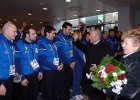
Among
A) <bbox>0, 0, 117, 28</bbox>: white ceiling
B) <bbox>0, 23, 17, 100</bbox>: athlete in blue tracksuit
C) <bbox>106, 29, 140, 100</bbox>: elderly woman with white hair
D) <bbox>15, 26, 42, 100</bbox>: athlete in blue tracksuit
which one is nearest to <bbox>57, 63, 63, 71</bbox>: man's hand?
<bbox>15, 26, 42, 100</bbox>: athlete in blue tracksuit

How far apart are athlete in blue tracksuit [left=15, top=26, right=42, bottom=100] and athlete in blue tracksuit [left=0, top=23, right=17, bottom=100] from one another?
29 cm

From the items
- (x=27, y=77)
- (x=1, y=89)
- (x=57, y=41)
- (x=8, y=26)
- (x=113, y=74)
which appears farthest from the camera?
A: (x=57, y=41)

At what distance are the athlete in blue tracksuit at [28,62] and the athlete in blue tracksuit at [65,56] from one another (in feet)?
2.18

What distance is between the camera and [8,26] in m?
2.43

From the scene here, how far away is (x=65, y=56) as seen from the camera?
3.48 m

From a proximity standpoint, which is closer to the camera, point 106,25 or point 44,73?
point 44,73

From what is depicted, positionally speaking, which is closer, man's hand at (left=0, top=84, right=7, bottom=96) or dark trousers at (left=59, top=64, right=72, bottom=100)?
man's hand at (left=0, top=84, right=7, bottom=96)

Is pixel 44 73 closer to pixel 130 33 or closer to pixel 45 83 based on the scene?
pixel 45 83

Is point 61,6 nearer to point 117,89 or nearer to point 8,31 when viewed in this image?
point 8,31

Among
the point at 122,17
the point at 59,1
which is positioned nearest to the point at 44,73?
the point at 59,1

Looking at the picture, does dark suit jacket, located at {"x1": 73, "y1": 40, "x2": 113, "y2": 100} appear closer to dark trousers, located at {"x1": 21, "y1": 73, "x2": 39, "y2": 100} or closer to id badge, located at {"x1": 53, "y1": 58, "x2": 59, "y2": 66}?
id badge, located at {"x1": 53, "y1": 58, "x2": 59, "y2": 66}

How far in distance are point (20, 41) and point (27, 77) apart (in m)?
0.58

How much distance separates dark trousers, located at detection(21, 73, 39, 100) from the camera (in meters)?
2.77

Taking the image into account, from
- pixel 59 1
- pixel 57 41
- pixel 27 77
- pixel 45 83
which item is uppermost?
pixel 59 1
